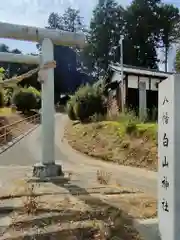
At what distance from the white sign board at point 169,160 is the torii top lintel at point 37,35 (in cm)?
355

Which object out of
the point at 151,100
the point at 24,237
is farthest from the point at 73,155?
the point at 24,237

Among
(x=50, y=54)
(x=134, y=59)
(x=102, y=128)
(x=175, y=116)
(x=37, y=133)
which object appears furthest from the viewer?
(x=134, y=59)

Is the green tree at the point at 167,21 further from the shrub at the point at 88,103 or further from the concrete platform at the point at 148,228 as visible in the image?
the concrete platform at the point at 148,228

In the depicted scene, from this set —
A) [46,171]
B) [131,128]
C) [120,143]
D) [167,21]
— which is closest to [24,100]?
[120,143]

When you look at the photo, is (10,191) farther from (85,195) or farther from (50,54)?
(50,54)

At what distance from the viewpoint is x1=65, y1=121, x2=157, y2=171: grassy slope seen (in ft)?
49.6

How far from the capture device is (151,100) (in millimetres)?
26438

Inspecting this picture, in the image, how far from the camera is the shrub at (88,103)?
25.0 m

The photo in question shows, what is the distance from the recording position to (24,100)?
33.9 m

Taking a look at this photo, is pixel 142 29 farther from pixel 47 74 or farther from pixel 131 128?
pixel 47 74

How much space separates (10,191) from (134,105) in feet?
66.6

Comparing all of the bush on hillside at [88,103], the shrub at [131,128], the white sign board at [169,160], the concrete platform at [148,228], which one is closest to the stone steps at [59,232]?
the concrete platform at [148,228]

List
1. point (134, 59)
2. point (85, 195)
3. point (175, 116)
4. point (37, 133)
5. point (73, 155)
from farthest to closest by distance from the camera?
point (134, 59) < point (37, 133) < point (73, 155) < point (85, 195) < point (175, 116)

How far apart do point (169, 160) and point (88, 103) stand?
21.0 meters
